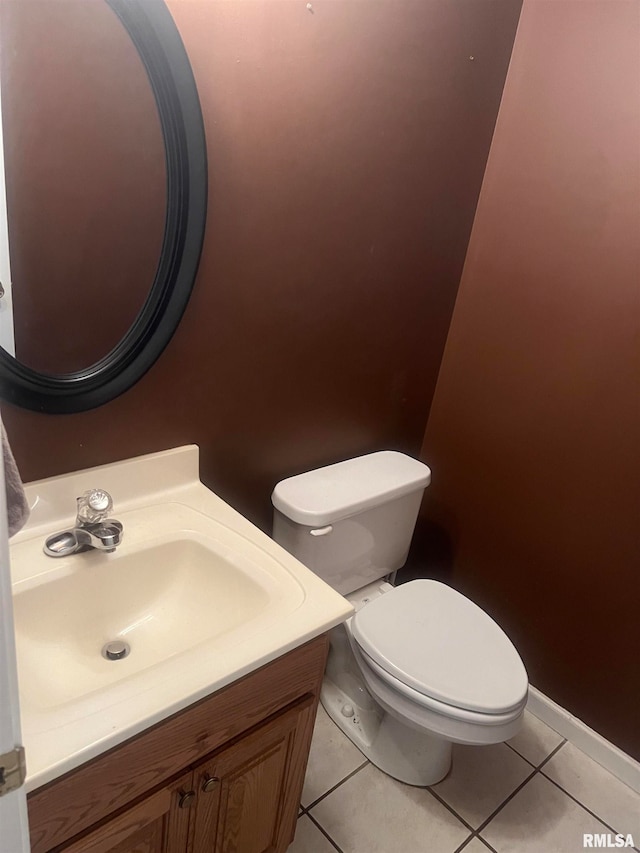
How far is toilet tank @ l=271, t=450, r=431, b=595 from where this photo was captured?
1.44 metres

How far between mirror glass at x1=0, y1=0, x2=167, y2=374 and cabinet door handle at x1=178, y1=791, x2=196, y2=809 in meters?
0.72

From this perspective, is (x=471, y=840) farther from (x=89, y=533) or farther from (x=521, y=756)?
(x=89, y=533)

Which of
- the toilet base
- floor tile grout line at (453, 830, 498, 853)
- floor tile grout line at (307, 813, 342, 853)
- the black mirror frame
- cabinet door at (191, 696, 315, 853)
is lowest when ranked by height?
floor tile grout line at (307, 813, 342, 853)

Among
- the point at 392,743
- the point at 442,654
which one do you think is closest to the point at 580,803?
the point at 392,743

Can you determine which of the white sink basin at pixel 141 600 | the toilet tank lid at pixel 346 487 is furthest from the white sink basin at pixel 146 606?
the toilet tank lid at pixel 346 487

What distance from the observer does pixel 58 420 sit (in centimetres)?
109

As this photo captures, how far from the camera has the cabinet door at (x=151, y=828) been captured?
822 millimetres

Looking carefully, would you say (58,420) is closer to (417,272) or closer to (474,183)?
(417,272)

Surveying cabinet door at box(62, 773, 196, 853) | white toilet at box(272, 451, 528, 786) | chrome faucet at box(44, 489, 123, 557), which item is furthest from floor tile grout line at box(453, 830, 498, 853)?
chrome faucet at box(44, 489, 123, 557)

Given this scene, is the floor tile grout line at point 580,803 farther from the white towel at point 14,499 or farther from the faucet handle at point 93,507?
the white towel at point 14,499

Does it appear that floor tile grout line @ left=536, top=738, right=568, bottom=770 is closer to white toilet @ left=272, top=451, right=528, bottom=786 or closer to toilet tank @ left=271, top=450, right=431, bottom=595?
white toilet @ left=272, top=451, right=528, bottom=786

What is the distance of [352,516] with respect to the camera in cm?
150

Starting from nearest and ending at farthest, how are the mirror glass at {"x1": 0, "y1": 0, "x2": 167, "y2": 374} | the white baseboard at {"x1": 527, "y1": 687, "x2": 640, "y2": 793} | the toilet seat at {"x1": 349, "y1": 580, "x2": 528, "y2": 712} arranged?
the mirror glass at {"x1": 0, "y1": 0, "x2": 167, "y2": 374}, the toilet seat at {"x1": 349, "y1": 580, "x2": 528, "y2": 712}, the white baseboard at {"x1": 527, "y1": 687, "x2": 640, "y2": 793}

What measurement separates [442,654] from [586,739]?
70 cm
